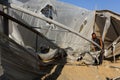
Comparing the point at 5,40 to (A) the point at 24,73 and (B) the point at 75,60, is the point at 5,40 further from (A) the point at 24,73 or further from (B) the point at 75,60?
(B) the point at 75,60

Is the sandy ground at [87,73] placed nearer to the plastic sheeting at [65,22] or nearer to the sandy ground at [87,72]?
the sandy ground at [87,72]

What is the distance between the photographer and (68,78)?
28.7 feet

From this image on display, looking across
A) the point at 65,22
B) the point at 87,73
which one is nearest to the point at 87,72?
the point at 87,73

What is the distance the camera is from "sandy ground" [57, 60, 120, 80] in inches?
351

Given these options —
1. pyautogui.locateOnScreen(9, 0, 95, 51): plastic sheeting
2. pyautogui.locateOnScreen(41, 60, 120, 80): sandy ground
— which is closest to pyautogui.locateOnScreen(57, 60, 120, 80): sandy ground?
pyautogui.locateOnScreen(41, 60, 120, 80): sandy ground

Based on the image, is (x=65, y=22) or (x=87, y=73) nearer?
(x=87, y=73)

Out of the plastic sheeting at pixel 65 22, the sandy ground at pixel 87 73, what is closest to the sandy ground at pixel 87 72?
the sandy ground at pixel 87 73

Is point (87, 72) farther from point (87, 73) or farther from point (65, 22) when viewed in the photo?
point (65, 22)

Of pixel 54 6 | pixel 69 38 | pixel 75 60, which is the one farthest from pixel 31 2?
pixel 75 60

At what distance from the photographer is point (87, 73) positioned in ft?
31.0

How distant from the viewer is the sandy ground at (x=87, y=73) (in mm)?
8914

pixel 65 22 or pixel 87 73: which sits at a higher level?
pixel 87 73

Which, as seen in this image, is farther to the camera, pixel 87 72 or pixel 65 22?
pixel 65 22

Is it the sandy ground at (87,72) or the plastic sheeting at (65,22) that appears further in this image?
the plastic sheeting at (65,22)
